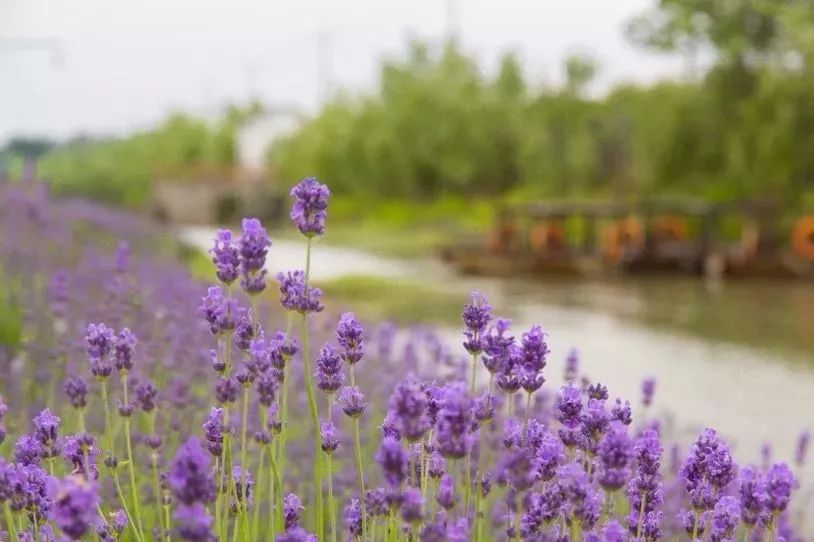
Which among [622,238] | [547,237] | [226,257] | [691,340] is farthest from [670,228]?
[226,257]

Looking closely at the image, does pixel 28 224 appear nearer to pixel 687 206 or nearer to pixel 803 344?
pixel 803 344

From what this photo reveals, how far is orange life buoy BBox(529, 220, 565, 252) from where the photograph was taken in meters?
20.2

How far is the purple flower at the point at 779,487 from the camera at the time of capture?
169cm

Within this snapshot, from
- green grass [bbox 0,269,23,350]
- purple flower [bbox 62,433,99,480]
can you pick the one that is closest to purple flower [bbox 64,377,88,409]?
purple flower [bbox 62,433,99,480]

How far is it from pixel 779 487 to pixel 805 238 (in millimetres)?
18372

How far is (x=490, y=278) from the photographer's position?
18.8m

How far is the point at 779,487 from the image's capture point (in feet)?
5.57

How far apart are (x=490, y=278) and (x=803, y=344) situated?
25.4ft

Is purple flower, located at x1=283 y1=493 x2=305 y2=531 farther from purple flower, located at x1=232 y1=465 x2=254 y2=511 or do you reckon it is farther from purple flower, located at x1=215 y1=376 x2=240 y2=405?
purple flower, located at x1=215 y1=376 x2=240 y2=405

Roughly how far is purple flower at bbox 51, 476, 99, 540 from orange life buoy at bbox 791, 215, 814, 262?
1891 cm

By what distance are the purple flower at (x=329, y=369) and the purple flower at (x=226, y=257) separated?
0.76 ft

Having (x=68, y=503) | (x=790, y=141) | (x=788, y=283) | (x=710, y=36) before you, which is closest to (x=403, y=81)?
(x=710, y=36)

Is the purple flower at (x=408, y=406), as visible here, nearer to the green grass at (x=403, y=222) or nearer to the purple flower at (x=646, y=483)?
the purple flower at (x=646, y=483)

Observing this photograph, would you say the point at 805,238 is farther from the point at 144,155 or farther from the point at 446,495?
the point at 144,155
